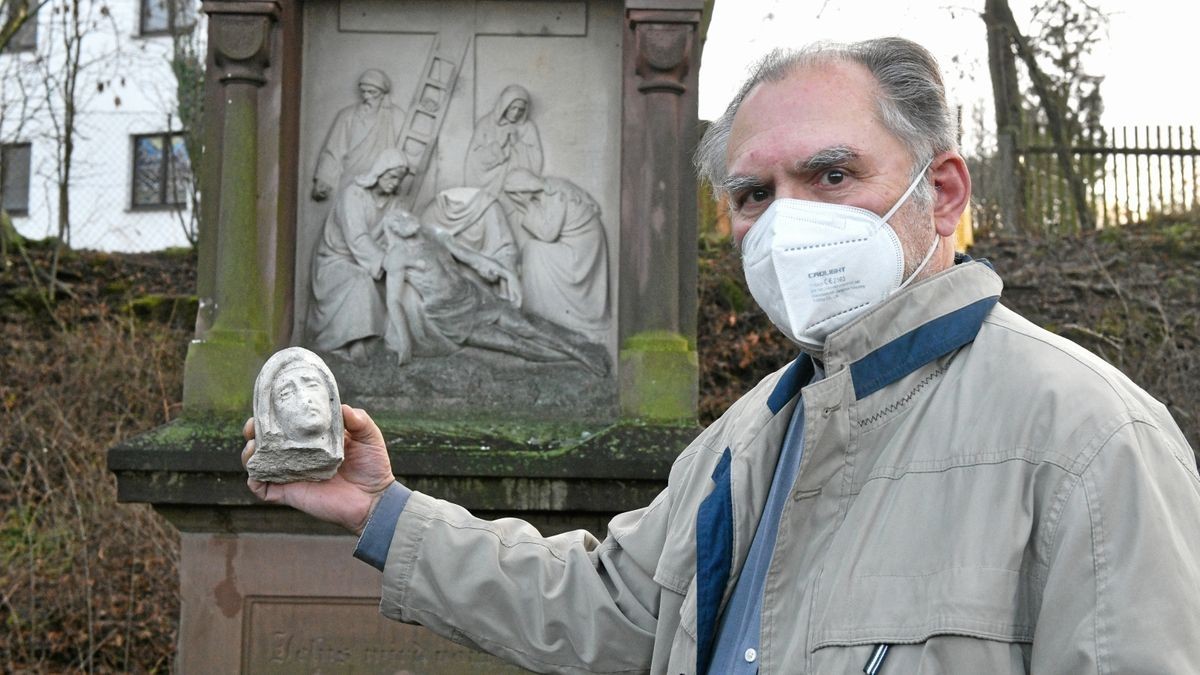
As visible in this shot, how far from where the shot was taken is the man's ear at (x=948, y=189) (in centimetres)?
233

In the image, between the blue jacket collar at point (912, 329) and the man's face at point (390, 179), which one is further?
the man's face at point (390, 179)

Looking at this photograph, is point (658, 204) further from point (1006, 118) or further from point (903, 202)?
point (1006, 118)

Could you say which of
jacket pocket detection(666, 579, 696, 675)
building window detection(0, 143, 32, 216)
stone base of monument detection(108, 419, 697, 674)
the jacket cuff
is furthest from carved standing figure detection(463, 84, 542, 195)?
building window detection(0, 143, 32, 216)

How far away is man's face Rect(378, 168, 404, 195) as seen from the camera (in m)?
5.69

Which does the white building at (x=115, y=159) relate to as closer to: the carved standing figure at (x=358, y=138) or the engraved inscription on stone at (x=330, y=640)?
the carved standing figure at (x=358, y=138)

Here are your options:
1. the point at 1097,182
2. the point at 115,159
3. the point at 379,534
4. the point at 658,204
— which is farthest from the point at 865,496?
the point at 115,159

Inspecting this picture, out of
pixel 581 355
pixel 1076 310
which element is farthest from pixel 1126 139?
pixel 581 355

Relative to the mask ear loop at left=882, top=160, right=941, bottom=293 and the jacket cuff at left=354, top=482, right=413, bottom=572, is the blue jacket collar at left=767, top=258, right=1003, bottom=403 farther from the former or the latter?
the jacket cuff at left=354, top=482, right=413, bottom=572

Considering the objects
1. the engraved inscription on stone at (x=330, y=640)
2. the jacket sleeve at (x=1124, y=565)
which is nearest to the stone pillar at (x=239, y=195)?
the engraved inscription on stone at (x=330, y=640)

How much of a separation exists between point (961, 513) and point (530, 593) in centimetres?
106

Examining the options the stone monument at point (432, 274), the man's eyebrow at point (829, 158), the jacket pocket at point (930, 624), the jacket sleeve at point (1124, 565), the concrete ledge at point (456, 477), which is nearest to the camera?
the jacket sleeve at point (1124, 565)

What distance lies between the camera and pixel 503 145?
5.81 m

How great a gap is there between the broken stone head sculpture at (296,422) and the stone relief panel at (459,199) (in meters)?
2.56

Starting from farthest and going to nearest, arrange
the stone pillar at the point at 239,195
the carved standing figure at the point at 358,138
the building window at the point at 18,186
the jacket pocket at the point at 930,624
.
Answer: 1. the building window at the point at 18,186
2. the carved standing figure at the point at 358,138
3. the stone pillar at the point at 239,195
4. the jacket pocket at the point at 930,624
